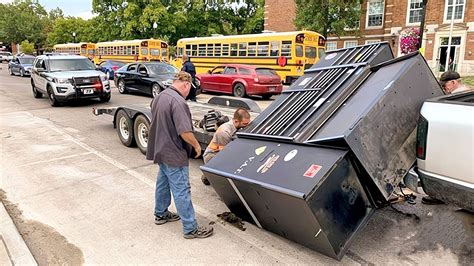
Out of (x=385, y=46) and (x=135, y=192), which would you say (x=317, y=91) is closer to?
(x=385, y=46)

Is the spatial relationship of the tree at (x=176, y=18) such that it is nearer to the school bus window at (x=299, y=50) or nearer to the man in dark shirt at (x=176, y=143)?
the school bus window at (x=299, y=50)

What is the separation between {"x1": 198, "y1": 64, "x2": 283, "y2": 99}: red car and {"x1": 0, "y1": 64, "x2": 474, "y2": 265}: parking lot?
29.1 feet

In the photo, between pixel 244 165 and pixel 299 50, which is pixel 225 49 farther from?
pixel 244 165

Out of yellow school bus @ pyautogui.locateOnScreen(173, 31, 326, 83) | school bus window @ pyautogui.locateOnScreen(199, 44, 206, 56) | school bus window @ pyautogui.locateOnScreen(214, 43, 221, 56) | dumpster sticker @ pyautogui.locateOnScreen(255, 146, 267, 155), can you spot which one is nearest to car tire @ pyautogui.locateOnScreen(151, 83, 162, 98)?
yellow school bus @ pyautogui.locateOnScreen(173, 31, 326, 83)

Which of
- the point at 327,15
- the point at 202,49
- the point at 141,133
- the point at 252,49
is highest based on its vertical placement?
the point at 327,15

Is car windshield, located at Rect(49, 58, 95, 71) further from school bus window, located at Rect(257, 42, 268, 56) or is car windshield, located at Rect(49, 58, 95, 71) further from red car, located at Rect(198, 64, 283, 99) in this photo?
school bus window, located at Rect(257, 42, 268, 56)

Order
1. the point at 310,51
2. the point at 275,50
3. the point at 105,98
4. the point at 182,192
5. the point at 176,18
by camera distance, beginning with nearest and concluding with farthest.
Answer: the point at 182,192 < the point at 105,98 < the point at 275,50 < the point at 310,51 < the point at 176,18

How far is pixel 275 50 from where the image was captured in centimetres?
1848

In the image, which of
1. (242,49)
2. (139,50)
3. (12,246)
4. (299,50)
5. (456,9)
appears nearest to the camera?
(12,246)

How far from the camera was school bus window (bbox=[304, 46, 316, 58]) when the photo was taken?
1831 centimetres

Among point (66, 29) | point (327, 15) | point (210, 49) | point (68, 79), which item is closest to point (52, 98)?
point (68, 79)

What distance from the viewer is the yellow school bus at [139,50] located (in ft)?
88.1

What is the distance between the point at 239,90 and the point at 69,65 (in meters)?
6.60

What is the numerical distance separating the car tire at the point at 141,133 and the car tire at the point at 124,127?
0.47 ft
